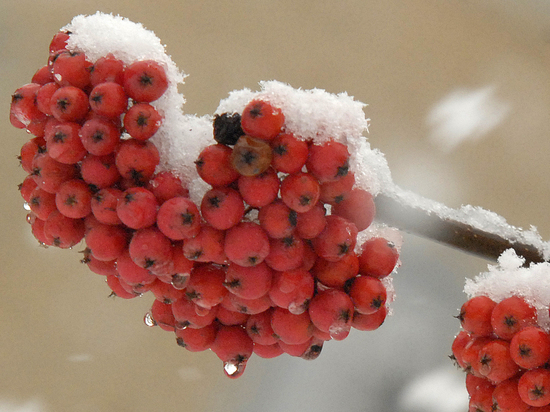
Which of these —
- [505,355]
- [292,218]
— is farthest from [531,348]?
[292,218]

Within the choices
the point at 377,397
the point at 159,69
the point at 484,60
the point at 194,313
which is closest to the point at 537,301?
the point at 194,313

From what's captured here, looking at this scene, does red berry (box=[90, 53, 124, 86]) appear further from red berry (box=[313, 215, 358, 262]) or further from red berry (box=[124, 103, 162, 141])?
red berry (box=[313, 215, 358, 262])

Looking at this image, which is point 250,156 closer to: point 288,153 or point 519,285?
point 288,153

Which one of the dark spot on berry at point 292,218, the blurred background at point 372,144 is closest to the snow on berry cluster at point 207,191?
the dark spot on berry at point 292,218

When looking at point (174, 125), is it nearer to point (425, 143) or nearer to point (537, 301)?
point (537, 301)

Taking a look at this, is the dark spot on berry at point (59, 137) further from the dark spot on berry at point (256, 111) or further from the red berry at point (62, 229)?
the dark spot on berry at point (256, 111)
